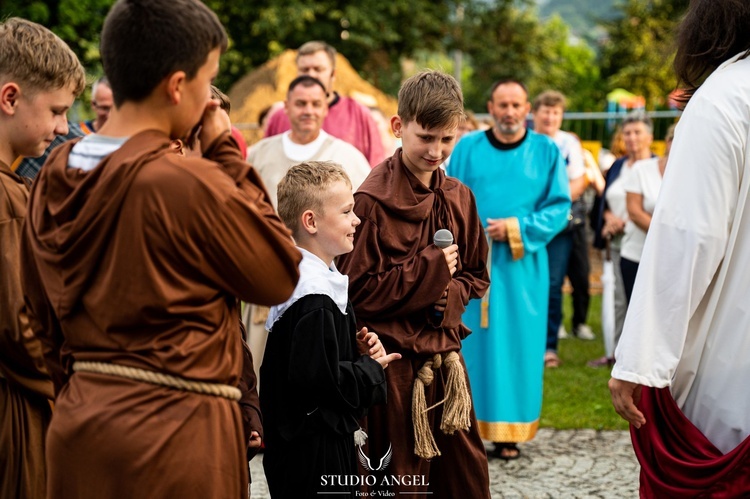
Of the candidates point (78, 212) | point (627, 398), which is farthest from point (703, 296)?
point (78, 212)

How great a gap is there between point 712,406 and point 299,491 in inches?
56.5

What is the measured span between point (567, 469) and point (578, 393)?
2.18m

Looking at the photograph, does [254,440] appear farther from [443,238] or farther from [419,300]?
[443,238]

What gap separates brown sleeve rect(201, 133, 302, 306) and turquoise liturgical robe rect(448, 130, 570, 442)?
357 centimetres

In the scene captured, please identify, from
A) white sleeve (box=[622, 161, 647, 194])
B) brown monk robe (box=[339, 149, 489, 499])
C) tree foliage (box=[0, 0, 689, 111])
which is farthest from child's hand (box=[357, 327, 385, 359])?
tree foliage (box=[0, 0, 689, 111])

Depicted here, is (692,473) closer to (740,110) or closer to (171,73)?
(740,110)

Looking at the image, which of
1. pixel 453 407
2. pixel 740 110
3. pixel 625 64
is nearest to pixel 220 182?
pixel 740 110

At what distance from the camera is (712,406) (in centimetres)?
296

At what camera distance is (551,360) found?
8852 millimetres

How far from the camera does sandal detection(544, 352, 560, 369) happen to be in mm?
8805

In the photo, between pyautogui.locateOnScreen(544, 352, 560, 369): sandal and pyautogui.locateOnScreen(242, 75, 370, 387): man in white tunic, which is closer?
pyautogui.locateOnScreen(242, 75, 370, 387): man in white tunic

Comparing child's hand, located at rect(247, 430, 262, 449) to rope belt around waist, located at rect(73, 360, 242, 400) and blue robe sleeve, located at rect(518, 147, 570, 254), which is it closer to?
rope belt around waist, located at rect(73, 360, 242, 400)

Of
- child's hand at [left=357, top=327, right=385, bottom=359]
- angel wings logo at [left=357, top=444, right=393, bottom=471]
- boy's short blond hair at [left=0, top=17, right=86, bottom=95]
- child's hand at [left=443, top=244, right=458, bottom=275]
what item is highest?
boy's short blond hair at [left=0, top=17, right=86, bottom=95]

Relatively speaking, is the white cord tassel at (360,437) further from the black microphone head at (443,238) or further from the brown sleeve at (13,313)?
the brown sleeve at (13,313)
